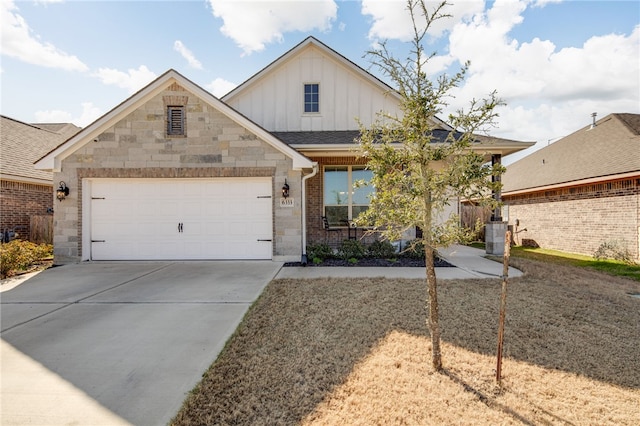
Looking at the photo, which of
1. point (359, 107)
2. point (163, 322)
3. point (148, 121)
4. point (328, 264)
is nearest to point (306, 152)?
point (359, 107)

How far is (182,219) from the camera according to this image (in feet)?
29.2

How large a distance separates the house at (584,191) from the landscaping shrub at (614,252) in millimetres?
102

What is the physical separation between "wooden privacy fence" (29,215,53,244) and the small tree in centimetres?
1278

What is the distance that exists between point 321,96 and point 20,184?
1106 cm

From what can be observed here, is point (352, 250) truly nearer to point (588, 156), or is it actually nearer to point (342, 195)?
point (342, 195)

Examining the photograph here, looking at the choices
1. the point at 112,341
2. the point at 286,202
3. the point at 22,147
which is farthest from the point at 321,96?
the point at 22,147

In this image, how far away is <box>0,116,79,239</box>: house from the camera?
427 inches

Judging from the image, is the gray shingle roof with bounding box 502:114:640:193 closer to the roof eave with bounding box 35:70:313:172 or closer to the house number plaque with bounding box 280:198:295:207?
the house number plaque with bounding box 280:198:295:207

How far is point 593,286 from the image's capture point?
6.84m

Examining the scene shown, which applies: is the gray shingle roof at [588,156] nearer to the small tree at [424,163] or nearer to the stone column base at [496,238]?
the stone column base at [496,238]

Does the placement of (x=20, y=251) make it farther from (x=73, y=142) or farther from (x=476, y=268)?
(x=476, y=268)

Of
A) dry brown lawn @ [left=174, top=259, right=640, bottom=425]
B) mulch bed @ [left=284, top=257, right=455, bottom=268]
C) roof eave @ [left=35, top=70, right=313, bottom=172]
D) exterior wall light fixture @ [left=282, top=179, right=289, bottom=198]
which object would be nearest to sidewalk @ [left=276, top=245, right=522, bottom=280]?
mulch bed @ [left=284, top=257, right=455, bottom=268]

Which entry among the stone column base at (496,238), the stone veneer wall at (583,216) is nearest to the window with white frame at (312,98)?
the stone column base at (496,238)

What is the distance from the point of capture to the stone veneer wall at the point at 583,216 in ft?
32.8
